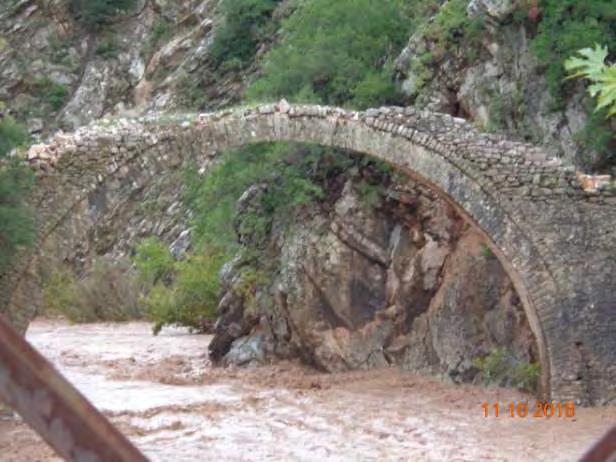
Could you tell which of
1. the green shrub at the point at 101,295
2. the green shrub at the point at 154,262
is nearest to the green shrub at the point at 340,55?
the green shrub at the point at 154,262

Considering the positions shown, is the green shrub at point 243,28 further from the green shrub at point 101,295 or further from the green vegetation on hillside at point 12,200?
the green vegetation on hillside at point 12,200

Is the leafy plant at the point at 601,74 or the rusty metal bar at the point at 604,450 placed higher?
the leafy plant at the point at 601,74

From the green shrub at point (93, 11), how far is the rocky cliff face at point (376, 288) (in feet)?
56.1

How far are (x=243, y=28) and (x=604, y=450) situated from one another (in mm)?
23891

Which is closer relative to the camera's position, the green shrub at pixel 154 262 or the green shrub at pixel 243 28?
the green shrub at pixel 154 262

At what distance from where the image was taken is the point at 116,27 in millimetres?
29406

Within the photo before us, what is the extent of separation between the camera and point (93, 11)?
29.0 meters

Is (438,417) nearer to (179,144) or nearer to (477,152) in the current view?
(477,152)

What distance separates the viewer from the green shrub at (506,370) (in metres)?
11.0

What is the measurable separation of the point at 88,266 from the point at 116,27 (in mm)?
8005

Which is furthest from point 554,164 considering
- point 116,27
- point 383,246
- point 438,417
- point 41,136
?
point 116,27

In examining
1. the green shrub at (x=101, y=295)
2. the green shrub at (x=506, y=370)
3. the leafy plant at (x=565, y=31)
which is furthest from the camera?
the green shrub at (x=101, y=295)

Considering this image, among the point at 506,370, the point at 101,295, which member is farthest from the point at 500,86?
the point at 101,295

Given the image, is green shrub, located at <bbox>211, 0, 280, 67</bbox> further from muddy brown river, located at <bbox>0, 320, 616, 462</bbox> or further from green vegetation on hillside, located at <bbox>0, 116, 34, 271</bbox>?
green vegetation on hillside, located at <bbox>0, 116, 34, 271</bbox>
